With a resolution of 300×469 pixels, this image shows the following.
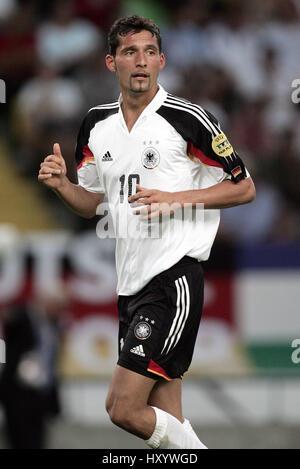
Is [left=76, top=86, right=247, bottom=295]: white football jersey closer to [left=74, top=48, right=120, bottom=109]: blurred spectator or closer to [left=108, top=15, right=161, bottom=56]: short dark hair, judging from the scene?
[left=108, top=15, right=161, bottom=56]: short dark hair

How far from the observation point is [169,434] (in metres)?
5.81

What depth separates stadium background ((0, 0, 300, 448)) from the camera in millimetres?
10500

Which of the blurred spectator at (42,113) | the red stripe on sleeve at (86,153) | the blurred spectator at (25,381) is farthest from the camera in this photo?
the blurred spectator at (42,113)

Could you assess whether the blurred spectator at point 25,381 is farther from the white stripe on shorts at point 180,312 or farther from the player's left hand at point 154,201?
the player's left hand at point 154,201

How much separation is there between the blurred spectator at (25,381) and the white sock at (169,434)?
425cm

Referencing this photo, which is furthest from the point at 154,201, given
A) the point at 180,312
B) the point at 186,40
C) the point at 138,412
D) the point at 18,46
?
the point at 18,46

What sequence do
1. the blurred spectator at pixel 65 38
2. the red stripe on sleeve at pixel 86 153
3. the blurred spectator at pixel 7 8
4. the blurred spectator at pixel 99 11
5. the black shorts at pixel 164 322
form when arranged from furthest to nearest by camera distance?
1. the blurred spectator at pixel 7 8
2. the blurred spectator at pixel 99 11
3. the blurred spectator at pixel 65 38
4. the red stripe on sleeve at pixel 86 153
5. the black shorts at pixel 164 322

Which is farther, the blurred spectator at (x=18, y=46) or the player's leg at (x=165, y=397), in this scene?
the blurred spectator at (x=18, y=46)

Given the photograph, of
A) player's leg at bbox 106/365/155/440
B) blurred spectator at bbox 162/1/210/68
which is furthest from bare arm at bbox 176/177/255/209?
blurred spectator at bbox 162/1/210/68

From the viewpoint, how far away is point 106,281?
10.5 meters

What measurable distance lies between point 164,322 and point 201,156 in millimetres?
1026

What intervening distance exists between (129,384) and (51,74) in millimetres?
6862

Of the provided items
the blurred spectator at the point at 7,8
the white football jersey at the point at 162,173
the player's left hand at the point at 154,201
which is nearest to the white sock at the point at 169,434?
the white football jersey at the point at 162,173

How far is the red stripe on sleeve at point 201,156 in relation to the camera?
591 cm
